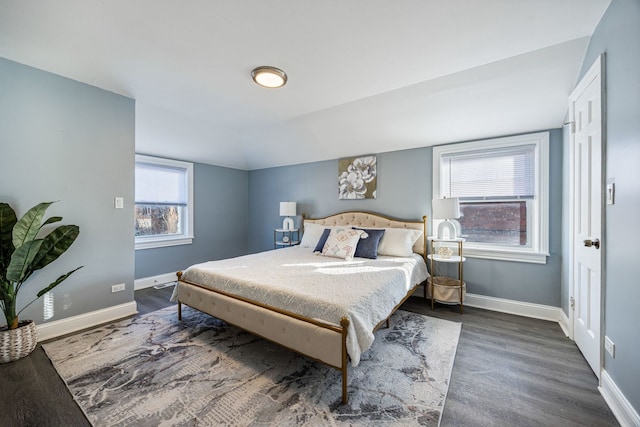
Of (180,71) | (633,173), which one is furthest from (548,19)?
(180,71)

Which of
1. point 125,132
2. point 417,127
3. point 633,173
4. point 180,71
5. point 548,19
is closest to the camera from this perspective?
point 633,173

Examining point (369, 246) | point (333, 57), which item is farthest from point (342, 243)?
point (333, 57)

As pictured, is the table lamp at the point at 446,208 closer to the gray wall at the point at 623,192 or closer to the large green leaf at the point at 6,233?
the gray wall at the point at 623,192

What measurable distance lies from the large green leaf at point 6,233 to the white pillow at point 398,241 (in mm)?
3760

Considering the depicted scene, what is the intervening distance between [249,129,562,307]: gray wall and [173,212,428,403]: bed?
548mm

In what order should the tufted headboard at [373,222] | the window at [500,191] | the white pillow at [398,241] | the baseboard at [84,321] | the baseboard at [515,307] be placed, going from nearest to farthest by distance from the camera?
the baseboard at [84,321] → the baseboard at [515,307] → the window at [500,191] → the white pillow at [398,241] → the tufted headboard at [373,222]

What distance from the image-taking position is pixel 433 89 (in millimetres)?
2680

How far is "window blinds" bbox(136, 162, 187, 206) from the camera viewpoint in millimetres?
4184

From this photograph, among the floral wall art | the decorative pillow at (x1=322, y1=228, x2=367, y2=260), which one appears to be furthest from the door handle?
the floral wall art

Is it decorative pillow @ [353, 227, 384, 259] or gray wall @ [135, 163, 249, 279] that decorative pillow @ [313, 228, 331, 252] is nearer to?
decorative pillow @ [353, 227, 384, 259]

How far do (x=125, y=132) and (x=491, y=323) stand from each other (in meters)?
4.75

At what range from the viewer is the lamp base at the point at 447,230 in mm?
3502

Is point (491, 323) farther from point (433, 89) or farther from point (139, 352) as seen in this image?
point (139, 352)

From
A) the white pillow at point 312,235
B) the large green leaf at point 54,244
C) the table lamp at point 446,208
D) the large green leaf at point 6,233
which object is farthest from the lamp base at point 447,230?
the large green leaf at point 6,233
